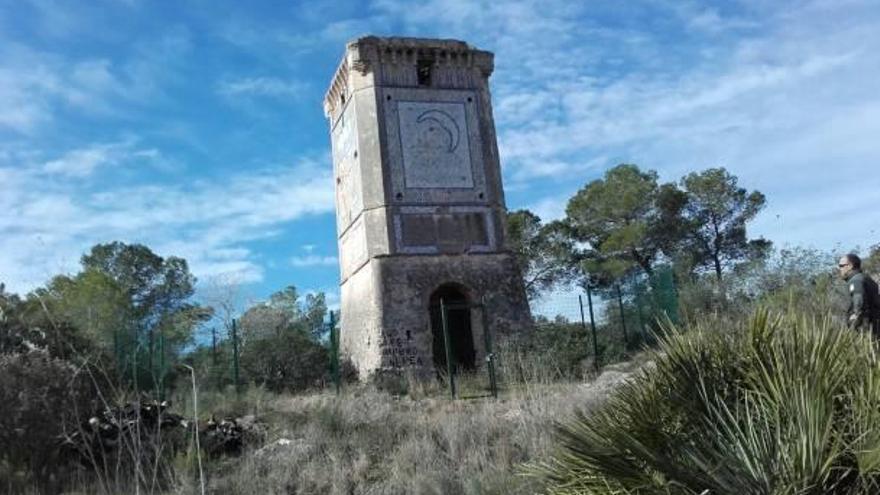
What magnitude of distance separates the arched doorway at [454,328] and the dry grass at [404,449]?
10.7m

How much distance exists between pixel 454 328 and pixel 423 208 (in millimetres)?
3493

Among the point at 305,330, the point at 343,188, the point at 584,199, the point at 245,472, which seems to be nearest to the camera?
the point at 245,472

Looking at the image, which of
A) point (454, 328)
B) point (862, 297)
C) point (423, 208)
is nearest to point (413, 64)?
point (423, 208)

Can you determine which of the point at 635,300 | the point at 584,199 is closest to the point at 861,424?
the point at 635,300

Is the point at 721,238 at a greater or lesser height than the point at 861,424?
greater

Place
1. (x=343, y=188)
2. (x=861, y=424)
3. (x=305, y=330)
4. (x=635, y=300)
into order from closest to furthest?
(x=861, y=424), (x=635, y=300), (x=305, y=330), (x=343, y=188)

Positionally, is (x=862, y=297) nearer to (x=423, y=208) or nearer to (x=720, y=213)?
(x=423, y=208)

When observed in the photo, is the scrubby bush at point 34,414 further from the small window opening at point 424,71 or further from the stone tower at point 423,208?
the small window opening at point 424,71

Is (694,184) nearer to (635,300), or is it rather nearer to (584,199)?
(584,199)

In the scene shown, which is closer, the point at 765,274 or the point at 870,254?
the point at 765,274

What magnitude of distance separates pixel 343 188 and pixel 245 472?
1797cm

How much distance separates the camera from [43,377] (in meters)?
10.1

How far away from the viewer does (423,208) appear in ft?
77.3

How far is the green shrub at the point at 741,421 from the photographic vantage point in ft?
13.0
